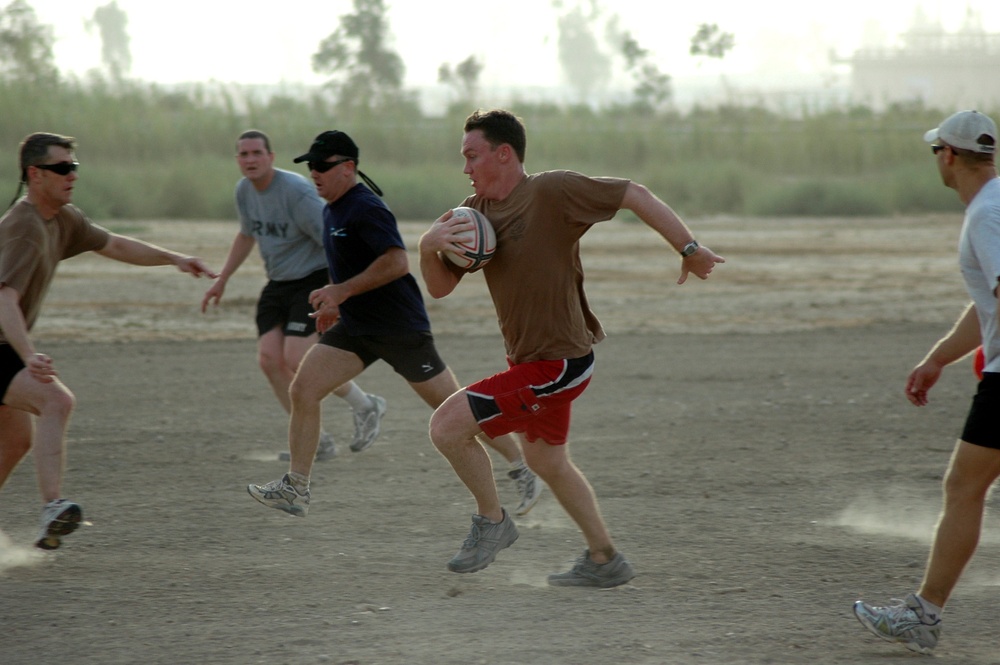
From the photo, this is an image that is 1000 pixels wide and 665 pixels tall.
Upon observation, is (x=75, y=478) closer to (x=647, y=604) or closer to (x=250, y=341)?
(x=647, y=604)

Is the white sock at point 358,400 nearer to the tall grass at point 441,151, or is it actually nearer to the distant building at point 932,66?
the tall grass at point 441,151

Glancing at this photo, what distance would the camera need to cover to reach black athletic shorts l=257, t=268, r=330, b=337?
28.3ft

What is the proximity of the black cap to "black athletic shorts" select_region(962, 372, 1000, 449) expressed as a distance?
362 cm

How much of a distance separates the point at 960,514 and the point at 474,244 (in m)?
2.22

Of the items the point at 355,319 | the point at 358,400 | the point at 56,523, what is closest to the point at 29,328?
the point at 56,523

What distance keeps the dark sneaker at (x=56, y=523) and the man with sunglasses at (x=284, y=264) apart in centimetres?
266

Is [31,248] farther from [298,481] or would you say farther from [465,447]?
[465,447]

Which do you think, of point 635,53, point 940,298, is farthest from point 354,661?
point 635,53

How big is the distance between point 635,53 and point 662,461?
4713 cm

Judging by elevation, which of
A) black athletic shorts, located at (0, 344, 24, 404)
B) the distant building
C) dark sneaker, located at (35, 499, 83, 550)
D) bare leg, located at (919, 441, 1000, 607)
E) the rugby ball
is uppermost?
the rugby ball

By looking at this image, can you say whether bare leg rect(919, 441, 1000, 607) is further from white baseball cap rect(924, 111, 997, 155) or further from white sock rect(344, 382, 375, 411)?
white sock rect(344, 382, 375, 411)

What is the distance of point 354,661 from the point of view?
485cm

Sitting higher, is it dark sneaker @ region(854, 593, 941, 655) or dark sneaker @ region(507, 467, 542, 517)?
dark sneaker @ region(854, 593, 941, 655)

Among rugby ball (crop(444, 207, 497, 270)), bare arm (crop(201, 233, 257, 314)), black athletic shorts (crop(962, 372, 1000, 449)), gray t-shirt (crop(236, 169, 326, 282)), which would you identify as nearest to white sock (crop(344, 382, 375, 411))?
gray t-shirt (crop(236, 169, 326, 282))
